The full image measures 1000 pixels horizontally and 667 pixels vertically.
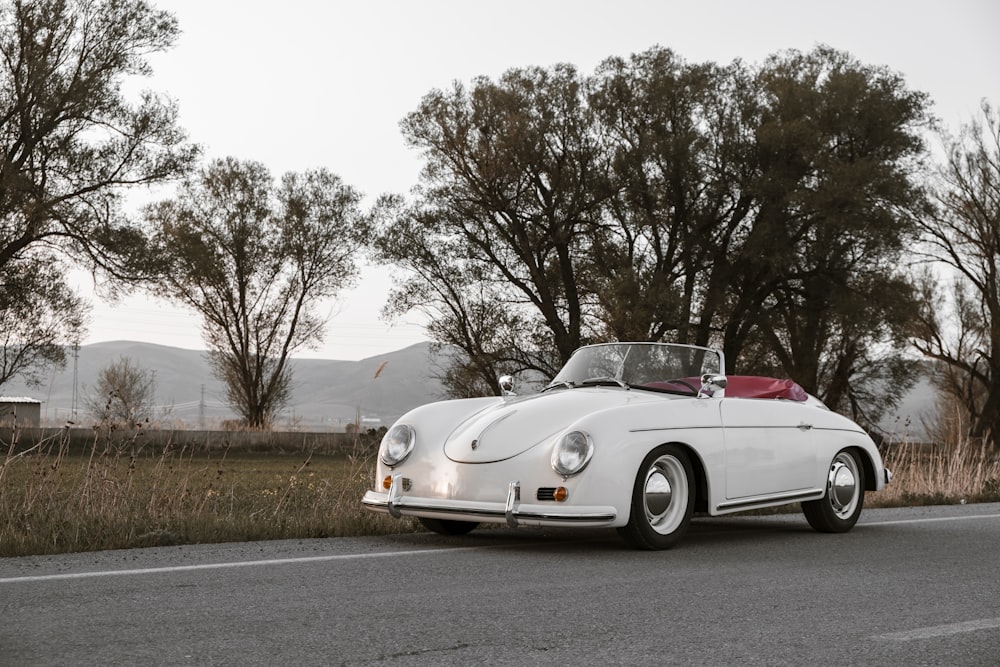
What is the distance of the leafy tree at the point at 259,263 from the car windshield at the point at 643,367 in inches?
1633

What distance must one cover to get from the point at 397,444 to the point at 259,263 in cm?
4386

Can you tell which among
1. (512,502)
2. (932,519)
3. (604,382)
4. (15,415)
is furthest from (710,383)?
(15,415)

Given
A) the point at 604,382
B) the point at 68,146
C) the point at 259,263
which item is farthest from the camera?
the point at 259,263

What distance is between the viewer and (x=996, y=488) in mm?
14086

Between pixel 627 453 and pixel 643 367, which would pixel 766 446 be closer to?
pixel 643 367

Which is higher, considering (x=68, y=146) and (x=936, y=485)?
(x=68, y=146)

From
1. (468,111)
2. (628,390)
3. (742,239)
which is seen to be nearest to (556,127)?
(468,111)

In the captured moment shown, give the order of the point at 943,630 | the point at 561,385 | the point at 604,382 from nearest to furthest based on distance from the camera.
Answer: the point at 943,630 → the point at 604,382 → the point at 561,385

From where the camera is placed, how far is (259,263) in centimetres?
5031

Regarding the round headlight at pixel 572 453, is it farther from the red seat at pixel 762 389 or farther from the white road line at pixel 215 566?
the red seat at pixel 762 389

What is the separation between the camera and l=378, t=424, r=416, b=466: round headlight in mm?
7688

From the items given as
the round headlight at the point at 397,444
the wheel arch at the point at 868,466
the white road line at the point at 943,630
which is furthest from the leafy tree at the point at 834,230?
the white road line at the point at 943,630

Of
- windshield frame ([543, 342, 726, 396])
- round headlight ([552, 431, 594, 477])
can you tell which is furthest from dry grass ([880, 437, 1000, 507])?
round headlight ([552, 431, 594, 477])

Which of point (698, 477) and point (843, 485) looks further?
point (843, 485)
